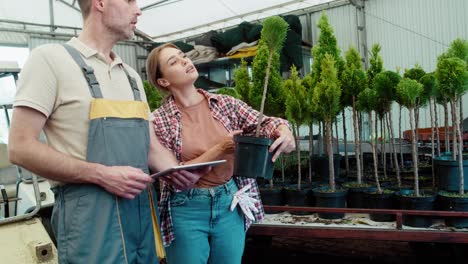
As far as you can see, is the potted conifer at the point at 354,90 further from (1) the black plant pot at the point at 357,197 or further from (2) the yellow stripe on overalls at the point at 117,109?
(2) the yellow stripe on overalls at the point at 117,109

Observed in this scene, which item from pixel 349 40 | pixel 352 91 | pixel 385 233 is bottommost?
pixel 385 233

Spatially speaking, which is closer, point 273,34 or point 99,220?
point 99,220

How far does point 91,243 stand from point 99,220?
59 millimetres

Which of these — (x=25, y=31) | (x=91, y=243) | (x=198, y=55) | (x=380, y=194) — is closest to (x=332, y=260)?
(x=380, y=194)

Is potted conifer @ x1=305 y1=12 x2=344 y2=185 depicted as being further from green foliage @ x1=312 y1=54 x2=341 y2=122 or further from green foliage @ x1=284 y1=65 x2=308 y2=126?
green foliage @ x1=312 y1=54 x2=341 y2=122

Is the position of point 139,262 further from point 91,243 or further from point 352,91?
point 352,91

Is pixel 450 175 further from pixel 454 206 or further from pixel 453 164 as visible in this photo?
pixel 454 206

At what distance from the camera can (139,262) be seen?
3.68 ft

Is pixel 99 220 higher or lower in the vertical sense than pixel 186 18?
lower

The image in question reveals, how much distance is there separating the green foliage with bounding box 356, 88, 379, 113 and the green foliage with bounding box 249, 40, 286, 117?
0.50 metres

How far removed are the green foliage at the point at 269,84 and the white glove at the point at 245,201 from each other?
131 centimetres

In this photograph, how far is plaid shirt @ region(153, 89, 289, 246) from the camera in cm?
139

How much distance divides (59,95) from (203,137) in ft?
1.76

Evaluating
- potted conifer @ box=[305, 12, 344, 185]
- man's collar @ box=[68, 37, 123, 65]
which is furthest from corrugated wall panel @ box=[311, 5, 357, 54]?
man's collar @ box=[68, 37, 123, 65]
